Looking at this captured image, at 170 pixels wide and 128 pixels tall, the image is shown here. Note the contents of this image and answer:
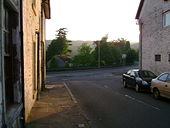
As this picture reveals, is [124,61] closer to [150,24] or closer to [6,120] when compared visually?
[150,24]

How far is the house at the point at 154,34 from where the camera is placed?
19.4 metres

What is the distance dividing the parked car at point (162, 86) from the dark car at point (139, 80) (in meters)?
2.87

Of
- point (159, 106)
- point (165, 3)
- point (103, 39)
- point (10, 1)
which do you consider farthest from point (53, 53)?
point (10, 1)

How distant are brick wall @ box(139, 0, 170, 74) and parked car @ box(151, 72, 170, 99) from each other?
6479 millimetres

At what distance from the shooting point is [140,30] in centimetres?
2436

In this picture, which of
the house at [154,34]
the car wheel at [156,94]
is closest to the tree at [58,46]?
the house at [154,34]

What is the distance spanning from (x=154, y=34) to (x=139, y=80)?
20.6 ft

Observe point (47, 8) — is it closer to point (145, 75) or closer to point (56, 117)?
point (145, 75)

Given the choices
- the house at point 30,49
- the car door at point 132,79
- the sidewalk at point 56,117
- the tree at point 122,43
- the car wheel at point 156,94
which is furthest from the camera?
the tree at point 122,43

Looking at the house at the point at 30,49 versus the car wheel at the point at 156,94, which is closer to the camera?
the house at the point at 30,49

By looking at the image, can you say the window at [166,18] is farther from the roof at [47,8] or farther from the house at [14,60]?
the house at [14,60]

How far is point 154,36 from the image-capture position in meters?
21.4

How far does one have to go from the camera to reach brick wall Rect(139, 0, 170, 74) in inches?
766

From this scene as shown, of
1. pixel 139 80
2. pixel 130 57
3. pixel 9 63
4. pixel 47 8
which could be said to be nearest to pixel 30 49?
pixel 9 63
